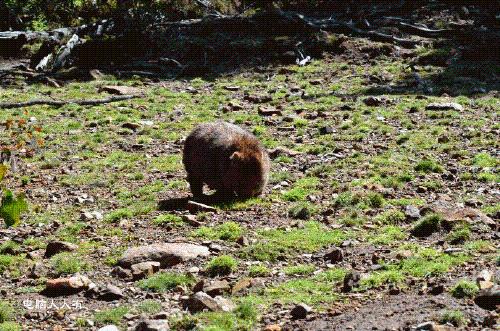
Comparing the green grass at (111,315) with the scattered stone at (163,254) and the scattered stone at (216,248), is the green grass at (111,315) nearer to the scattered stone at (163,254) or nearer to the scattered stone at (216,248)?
the scattered stone at (163,254)

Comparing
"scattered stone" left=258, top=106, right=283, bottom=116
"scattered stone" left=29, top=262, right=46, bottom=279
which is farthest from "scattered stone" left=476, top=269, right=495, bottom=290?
"scattered stone" left=258, top=106, right=283, bottom=116

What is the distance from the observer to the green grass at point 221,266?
7586mm

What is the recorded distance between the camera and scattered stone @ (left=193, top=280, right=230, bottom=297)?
6957mm

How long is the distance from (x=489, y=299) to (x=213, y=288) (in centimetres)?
238

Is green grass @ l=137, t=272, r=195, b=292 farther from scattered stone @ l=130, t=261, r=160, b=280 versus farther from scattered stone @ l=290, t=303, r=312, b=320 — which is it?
scattered stone @ l=290, t=303, r=312, b=320

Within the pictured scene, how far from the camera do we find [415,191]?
10492mm

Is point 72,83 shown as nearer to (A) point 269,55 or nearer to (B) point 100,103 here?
(B) point 100,103

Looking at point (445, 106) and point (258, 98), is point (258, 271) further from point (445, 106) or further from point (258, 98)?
point (258, 98)

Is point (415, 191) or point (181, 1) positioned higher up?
point (181, 1)

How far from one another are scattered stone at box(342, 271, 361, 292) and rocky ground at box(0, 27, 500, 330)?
1 centimetres

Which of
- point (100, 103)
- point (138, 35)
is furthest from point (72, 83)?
point (138, 35)

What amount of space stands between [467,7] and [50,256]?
1980 centimetres

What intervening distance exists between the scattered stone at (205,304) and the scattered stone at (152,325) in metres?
0.39

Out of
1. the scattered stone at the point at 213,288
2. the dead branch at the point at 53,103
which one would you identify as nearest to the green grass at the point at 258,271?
the scattered stone at the point at 213,288
